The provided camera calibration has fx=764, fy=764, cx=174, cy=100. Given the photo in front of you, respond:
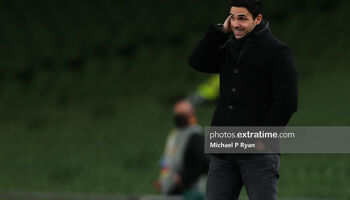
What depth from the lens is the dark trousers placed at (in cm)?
423

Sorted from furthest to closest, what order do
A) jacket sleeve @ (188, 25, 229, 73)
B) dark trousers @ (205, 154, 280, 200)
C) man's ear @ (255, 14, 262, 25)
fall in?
jacket sleeve @ (188, 25, 229, 73) < man's ear @ (255, 14, 262, 25) < dark trousers @ (205, 154, 280, 200)

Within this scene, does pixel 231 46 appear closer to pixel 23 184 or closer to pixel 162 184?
pixel 162 184

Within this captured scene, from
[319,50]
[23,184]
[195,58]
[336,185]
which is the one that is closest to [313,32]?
[319,50]

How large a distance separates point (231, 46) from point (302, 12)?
17.0 meters

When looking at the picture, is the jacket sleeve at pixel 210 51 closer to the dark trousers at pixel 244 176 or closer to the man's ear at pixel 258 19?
the man's ear at pixel 258 19

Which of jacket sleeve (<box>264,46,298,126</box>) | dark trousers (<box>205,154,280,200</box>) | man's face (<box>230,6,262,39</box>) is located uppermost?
man's face (<box>230,6,262,39</box>)

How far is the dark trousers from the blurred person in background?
3723mm

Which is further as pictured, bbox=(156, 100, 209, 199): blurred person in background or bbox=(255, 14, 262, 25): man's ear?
bbox=(156, 100, 209, 199): blurred person in background

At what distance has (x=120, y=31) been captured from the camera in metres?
22.4

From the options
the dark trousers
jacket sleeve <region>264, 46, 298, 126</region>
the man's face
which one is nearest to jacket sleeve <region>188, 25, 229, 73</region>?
the man's face

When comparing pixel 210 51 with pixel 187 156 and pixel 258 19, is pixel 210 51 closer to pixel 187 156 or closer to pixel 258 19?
pixel 258 19

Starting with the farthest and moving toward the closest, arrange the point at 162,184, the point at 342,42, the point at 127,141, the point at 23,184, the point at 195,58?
the point at 342,42, the point at 127,141, the point at 23,184, the point at 162,184, the point at 195,58

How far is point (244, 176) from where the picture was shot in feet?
14.1

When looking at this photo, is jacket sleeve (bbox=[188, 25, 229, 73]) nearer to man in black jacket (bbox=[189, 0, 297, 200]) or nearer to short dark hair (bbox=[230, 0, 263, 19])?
man in black jacket (bbox=[189, 0, 297, 200])
